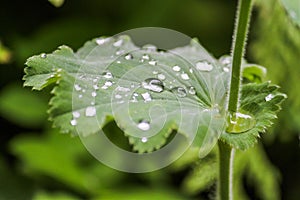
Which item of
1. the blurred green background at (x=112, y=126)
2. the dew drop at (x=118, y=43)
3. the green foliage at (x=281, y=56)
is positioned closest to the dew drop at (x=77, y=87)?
the dew drop at (x=118, y=43)

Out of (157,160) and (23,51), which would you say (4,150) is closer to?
(23,51)

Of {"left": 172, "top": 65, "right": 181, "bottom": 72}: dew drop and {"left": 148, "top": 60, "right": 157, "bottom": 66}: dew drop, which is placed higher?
{"left": 148, "top": 60, "right": 157, "bottom": 66}: dew drop

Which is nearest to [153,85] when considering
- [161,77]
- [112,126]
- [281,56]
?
[161,77]

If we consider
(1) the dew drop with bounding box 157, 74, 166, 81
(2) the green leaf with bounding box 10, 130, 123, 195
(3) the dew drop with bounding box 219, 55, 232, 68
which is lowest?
(2) the green leaf with bounding box 10, 130, 123, 195

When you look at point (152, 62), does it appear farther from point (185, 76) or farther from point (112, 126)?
point (112, 126)

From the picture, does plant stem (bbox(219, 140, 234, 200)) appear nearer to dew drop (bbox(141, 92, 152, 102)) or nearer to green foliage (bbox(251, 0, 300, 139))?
dew drop (bbox(141, 92, 152, 102))

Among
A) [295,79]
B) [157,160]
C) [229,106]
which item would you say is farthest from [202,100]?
[157,160]

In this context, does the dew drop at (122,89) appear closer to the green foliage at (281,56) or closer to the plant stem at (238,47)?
the plant stem at (238,47)

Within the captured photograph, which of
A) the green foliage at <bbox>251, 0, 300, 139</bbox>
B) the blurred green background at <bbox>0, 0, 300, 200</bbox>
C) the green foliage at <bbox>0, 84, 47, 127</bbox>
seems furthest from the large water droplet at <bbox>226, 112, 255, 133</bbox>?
the green foliage at <bbox>0, 84, 47, 127</bbox>
